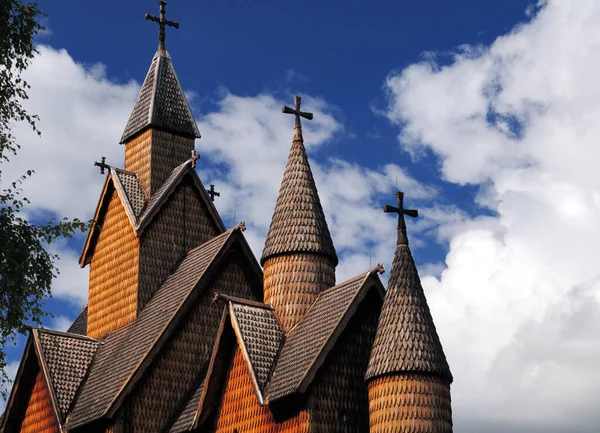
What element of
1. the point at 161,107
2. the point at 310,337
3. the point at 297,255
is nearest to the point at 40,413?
the point at 297,255

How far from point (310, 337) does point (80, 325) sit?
42.0 feet

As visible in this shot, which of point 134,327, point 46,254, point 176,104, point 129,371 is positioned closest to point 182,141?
point 176,104

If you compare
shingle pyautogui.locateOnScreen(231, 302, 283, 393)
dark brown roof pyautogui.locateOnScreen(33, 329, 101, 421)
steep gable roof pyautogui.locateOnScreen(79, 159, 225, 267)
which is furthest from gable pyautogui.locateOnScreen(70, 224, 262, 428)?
shingle pyautogui.locateOnScreen(231, 302, 283, 393)

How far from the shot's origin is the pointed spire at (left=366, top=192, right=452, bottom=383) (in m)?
21.0

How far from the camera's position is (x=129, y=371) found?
84.0ft

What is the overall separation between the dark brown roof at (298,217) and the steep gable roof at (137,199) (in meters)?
4.55

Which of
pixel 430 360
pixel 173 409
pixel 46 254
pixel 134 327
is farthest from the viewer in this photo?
pixel 134 327

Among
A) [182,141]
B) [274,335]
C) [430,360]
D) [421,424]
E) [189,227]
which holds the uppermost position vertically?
[182,141]

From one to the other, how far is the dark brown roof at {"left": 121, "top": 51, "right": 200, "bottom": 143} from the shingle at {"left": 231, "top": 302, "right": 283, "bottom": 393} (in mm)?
8656

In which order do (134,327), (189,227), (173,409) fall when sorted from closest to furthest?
(173,409)
(134,327)
(189,227)

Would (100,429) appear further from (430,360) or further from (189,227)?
(430,360)

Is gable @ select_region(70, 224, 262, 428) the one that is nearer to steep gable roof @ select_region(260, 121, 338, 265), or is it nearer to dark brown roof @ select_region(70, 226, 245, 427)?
dark brown roof @ select_region(70, 226, 245, 427)

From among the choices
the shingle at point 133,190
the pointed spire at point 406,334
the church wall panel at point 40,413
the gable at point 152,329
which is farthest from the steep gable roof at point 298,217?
the church wall panel at point 40,413

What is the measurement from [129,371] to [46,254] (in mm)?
6845
